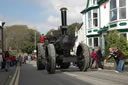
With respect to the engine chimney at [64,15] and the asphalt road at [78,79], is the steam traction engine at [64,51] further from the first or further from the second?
the asphalt road at [78,79]

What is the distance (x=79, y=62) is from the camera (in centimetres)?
1273

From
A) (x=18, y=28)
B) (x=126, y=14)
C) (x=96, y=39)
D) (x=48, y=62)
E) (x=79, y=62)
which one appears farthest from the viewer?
(x=18, y=28)

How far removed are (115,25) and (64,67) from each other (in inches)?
348

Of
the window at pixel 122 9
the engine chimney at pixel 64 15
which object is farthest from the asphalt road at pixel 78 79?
the window at pixel 122 9

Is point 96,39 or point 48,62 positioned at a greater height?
point 96,39

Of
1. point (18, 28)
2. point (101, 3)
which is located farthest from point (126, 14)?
point (18, 28)

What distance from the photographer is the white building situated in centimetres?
2123

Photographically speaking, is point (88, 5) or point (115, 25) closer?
point (115, 25)

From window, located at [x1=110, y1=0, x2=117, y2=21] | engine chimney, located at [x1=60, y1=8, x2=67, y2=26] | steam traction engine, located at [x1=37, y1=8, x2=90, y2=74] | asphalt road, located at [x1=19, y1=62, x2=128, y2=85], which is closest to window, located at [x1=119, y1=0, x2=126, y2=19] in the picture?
window, located at [x1=110, y1=0, x2=117, y2=21]

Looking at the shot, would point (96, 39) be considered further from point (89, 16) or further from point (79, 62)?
point (79, 62)

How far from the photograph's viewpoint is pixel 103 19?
83.4ft

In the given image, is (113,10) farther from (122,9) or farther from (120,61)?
(120,61)

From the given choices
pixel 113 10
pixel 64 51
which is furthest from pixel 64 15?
pixel 113 10

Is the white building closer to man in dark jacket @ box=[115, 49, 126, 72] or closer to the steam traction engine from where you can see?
man in dark jacket @ box=[115, 49, 126, 72]
